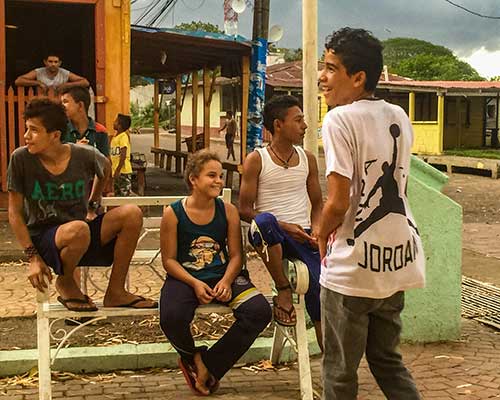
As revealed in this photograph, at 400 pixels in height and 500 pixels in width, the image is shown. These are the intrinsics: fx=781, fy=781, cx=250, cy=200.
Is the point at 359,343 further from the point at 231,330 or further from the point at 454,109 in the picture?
the point at 454,109

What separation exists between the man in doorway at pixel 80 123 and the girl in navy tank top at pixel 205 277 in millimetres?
1377

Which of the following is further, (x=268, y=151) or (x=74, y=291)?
(x=268, y=151)

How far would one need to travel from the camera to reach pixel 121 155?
10.7 m

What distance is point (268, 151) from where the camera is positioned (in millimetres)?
4641

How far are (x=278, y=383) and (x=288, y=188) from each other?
3.73 feet

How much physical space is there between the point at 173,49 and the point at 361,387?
10.7m

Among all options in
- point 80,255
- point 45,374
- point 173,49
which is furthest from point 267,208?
point 173,49

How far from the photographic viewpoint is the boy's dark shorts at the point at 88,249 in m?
4.18

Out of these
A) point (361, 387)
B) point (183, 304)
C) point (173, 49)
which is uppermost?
point (173, 49)

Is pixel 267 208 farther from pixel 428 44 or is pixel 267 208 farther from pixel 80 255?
pixel 428 44

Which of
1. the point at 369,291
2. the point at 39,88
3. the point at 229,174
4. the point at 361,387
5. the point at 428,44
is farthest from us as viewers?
the point at 428,44

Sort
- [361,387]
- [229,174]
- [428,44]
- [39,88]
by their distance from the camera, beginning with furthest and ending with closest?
[428,44]
[229,174]
[39,88]
[361,387]

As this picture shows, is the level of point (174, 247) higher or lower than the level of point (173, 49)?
lower

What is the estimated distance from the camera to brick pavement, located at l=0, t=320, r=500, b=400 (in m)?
4.32
